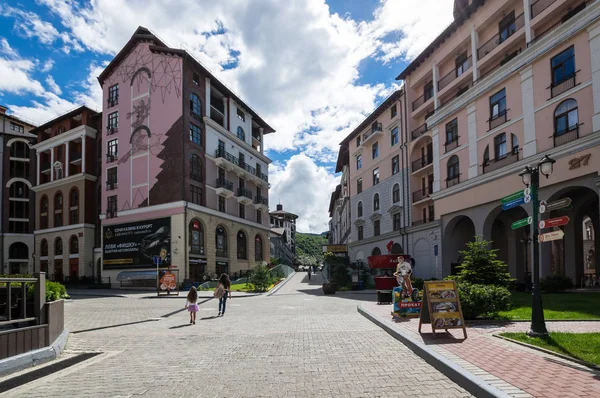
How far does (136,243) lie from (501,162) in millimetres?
32133

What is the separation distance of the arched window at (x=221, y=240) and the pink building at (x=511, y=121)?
21.2 m

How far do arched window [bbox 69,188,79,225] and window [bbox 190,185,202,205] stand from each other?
59.2 ft

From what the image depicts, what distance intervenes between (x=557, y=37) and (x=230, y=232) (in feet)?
115

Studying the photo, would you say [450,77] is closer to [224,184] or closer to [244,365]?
[224,184]

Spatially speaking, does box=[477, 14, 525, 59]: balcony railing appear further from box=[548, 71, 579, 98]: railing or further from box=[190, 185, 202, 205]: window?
box=[190, 185, 202, 205]: window

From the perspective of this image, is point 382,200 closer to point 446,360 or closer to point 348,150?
point 348,150

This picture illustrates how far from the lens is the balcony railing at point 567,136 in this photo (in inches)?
795

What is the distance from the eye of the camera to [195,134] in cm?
4181

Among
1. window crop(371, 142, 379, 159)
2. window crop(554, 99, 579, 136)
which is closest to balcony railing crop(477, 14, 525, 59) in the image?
window crop(554, 99, 579, 136)

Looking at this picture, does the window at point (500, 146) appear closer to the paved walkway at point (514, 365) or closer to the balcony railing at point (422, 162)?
the balcony railing at point (422, 162)

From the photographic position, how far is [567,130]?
2064cm

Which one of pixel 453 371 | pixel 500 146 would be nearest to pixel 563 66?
pixel 500 146

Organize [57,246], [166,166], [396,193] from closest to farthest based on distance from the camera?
[166,166] → [396,193] → [57,246]

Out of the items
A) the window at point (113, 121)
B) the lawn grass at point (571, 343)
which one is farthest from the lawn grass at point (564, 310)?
the window at point (113, 121)
